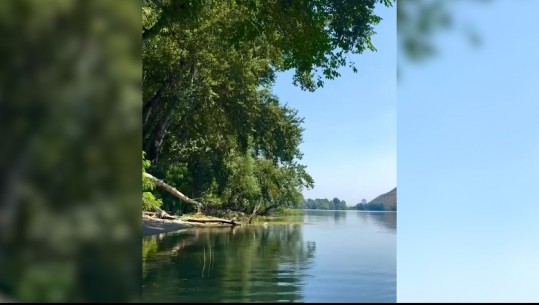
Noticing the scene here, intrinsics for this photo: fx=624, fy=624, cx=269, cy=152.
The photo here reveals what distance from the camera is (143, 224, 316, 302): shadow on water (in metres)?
3.29

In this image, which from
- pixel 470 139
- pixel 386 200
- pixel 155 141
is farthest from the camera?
pixel 155 141

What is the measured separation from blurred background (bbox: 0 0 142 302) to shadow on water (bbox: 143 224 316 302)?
0.51 meters

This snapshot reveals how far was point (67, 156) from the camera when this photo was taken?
7.75 ft

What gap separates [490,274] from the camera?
4.61m

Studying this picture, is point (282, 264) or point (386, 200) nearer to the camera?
point (282, 264)

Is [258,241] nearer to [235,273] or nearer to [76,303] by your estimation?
[235,273]

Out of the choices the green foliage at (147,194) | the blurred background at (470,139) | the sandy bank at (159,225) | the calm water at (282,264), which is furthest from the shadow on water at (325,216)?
the green foliage at (147,194)

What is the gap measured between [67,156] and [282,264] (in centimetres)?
334

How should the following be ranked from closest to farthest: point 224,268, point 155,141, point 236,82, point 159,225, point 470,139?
point 224,268, point 470,139, point 159,225, point 236,82, point 155,141

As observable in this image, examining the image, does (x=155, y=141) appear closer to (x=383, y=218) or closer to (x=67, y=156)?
(x=383, y=218)

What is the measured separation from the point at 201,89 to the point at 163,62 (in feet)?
2.30

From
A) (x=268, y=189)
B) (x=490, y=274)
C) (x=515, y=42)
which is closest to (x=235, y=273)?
(x=490, y=274)

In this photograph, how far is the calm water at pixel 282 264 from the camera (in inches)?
133

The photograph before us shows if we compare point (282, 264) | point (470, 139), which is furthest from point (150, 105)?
point (470, 139)
